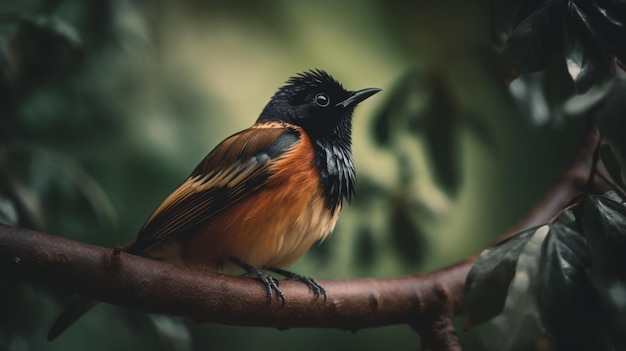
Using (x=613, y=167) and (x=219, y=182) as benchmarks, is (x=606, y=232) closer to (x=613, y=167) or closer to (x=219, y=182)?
(x=613, y=167)

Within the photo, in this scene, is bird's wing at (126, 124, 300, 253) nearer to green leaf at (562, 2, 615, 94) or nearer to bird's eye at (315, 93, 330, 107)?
bird's eye at (315, 93, 330, 107)

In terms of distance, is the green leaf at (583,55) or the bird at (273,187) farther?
the bird at (273,187)

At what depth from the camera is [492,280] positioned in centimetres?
117

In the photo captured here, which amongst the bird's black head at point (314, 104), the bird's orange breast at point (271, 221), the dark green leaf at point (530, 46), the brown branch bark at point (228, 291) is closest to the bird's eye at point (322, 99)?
the bird's black head at point (314, 104)

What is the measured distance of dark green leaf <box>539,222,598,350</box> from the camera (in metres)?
1.07

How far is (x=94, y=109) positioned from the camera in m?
2.48

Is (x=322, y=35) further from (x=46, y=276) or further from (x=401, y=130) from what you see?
(x=46, y=276)

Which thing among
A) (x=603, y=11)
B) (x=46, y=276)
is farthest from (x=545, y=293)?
(x=46, y=276)

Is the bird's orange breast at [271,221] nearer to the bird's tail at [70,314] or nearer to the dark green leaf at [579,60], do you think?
the bird's tail at [70,314]

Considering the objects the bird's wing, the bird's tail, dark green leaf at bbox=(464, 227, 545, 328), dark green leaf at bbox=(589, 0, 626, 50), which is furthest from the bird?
dark green leaf at bbox=(589, 0, 626, 50)

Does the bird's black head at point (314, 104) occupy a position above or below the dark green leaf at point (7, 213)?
above

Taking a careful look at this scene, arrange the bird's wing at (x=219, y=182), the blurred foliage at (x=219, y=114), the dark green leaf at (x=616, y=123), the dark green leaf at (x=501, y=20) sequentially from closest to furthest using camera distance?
the dark green leaf at (x=616, y=123)
the dark green leaf at (x=501, y=20)
the bird's wing at (x=219, y=182)
the blurred foliage at (x=219, y=114)

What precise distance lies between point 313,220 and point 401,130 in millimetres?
825

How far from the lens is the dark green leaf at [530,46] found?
45.2 inches
